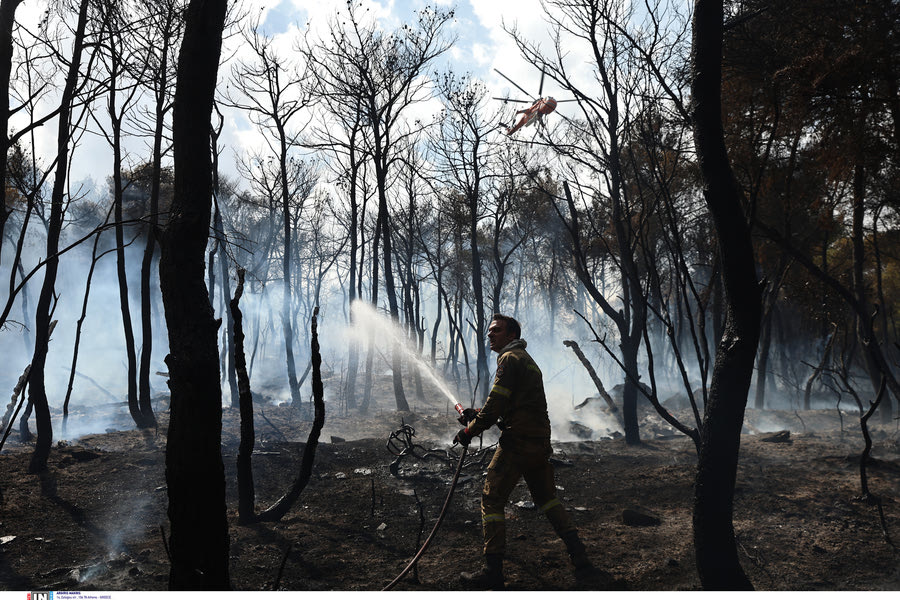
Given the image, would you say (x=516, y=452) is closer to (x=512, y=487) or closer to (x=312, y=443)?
(x=512, y=487)

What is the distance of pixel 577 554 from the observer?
4426mm

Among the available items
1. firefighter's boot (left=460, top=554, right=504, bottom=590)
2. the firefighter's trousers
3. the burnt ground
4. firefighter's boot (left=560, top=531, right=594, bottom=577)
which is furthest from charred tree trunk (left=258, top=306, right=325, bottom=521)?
firefighter's boot (left=560, top=531, right=594, bottom=577)

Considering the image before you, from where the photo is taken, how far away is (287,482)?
7.67m

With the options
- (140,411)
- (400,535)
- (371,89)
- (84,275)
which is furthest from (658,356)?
(84,275)

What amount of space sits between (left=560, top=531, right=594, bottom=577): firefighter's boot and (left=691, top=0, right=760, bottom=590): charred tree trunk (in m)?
1.08

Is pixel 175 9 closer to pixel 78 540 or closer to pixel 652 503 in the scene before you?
pixel 78 540

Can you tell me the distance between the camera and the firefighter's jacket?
468cm

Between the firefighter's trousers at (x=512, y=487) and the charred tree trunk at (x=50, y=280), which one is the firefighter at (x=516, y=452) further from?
the charred tree trunk at (x=50, y=280)

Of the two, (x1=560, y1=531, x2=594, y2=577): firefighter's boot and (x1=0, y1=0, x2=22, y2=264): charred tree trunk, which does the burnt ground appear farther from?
(x1=0, y1=0, x2=22, y2=264): charred tree trunk

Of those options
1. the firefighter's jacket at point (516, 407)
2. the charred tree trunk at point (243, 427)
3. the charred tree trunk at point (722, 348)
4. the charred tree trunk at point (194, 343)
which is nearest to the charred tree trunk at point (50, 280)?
Result: the charred tree trunk at point (243, 427)

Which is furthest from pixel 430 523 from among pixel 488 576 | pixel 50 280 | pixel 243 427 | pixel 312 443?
pixel 50 280

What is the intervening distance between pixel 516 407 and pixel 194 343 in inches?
107

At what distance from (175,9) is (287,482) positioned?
8.86 meters

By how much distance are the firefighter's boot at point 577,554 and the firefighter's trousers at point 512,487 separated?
5 centimetres
